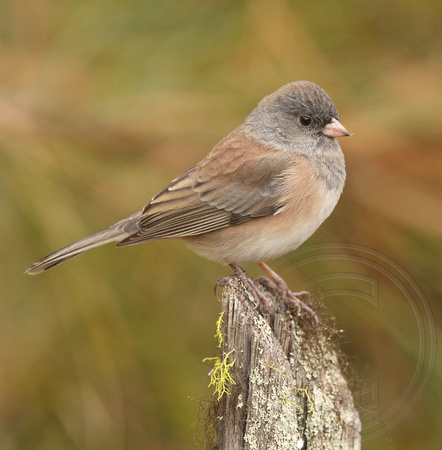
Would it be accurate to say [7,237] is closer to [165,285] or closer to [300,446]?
[165,285]

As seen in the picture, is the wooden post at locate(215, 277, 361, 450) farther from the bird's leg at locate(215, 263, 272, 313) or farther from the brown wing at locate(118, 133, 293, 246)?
the brown wing at locate(118, 133, 293, 246)

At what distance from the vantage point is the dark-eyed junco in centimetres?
260

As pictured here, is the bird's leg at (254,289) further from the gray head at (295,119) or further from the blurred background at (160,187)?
the gray head at (295,119)

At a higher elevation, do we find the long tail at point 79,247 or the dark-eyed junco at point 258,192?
the dark-eyed junco at point 258,192

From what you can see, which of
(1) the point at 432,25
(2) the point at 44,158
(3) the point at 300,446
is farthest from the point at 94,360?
(1) the point at 432,25

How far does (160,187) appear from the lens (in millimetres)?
2887

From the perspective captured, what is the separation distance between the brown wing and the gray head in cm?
8

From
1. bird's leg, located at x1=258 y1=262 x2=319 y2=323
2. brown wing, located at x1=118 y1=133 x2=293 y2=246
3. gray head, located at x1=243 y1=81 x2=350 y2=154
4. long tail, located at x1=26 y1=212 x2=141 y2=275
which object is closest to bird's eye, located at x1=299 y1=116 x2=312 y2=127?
gray head, located at x1=243 y1=81 x2=350 y2=154

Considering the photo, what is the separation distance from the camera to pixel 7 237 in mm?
2697

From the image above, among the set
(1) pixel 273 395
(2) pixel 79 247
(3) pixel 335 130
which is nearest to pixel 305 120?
(3) pixel 335 130

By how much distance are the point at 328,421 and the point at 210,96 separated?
5.09 feet

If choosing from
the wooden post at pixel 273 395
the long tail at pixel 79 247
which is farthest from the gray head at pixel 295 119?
the wooden post at pixel 273 395

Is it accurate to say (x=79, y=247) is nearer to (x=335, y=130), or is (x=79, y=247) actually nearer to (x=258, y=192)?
(x=258, y=192)

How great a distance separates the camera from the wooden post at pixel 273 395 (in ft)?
6.02
